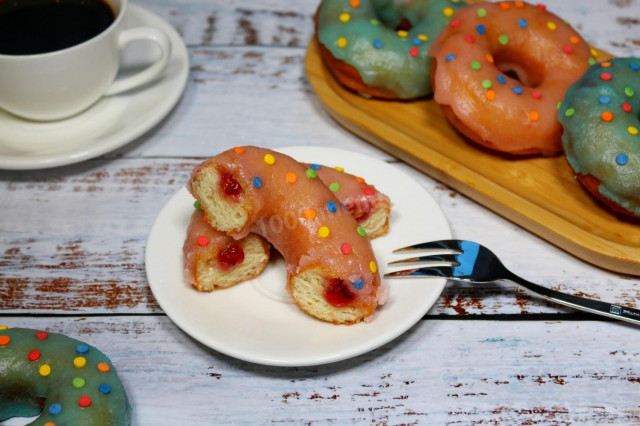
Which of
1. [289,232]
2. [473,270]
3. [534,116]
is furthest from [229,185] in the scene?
[534,116]

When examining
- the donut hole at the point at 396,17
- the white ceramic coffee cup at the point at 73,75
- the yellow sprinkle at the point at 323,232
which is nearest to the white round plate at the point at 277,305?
the yellow sprinkle at the point at 323,232

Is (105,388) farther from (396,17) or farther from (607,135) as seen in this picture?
(396,17)

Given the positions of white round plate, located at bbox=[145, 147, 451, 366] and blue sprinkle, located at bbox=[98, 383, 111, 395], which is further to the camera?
white round plate, located at bbox=[145, 147, 451, 366]

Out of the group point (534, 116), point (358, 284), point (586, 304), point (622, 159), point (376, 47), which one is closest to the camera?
point (358, 284)

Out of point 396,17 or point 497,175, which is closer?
point 497,175

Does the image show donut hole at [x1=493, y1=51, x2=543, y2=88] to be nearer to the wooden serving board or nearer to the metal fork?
the wooden serving board

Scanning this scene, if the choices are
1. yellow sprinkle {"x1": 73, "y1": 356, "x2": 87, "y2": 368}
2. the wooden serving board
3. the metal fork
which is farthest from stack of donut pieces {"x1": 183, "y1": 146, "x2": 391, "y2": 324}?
the wooden serving board
